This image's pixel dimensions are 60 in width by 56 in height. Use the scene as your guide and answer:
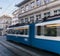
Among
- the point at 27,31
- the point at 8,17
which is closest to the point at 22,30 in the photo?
the point at 27,31

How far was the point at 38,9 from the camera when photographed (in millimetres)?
33719

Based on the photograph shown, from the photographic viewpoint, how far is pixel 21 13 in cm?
4366

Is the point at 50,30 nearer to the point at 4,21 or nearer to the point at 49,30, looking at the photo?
the point at 49,30

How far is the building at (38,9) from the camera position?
28.1 metres

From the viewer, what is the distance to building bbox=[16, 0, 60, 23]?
2808 centimetres

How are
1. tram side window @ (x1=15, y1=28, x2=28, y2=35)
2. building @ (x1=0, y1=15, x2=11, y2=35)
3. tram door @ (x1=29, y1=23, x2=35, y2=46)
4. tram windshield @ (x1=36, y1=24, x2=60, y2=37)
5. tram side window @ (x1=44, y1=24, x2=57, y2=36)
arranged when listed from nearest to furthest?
tram windshield @ (x1=36, y1=24, x2=60, y2=37), tram side window @ (x1=44, y1=24, x2=57, y2=36), tram door @ (x1=29, y1=23, x2=35, y2=46), tram side window @ (x1=15, y1=28, x2=28, y2=35), building @ (x1=0, y1=15, x2=11, y2=35)

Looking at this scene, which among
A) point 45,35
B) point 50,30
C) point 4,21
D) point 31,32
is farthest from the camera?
point 4,21

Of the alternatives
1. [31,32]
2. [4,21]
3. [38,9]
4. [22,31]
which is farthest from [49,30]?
[4,21]

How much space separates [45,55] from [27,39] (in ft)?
24.4

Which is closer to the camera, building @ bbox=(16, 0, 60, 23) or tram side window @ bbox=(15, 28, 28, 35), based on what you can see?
tram side window @ bbox=(15, 28, 28, 35)

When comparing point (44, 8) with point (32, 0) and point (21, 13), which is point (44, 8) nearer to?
point (32, 0)

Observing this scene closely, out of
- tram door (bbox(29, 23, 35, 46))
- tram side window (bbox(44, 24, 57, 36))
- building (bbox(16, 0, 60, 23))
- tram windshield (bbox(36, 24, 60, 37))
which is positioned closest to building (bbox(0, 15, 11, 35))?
building (bbox(16, 0, 60, 23))

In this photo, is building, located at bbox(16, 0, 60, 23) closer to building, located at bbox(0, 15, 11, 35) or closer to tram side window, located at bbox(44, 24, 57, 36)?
tram side window, located at bbox(44, 24, 57, 36)

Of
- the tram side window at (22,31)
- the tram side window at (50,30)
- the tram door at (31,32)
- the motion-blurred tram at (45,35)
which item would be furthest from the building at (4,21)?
the tram side window at (50,30)
